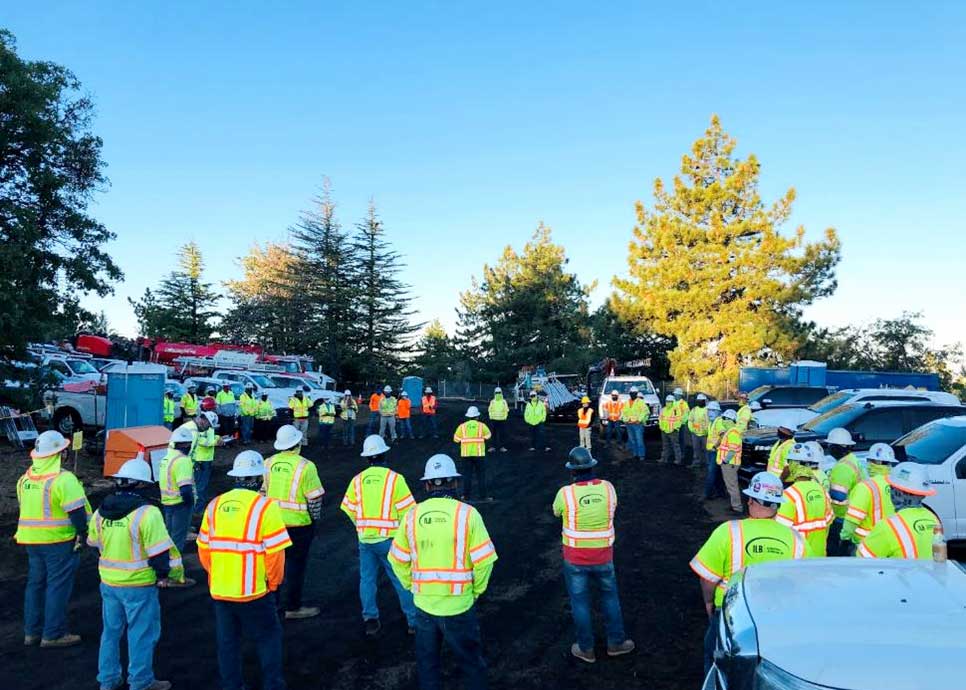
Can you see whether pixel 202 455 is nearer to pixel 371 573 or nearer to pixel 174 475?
pixel 174 475

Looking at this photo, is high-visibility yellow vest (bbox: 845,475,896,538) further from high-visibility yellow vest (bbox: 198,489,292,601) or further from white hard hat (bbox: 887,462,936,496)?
high-visibility yellow vest (bbox: 198,489,292,601)

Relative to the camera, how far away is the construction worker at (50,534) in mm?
5980

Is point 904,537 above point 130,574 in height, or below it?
above

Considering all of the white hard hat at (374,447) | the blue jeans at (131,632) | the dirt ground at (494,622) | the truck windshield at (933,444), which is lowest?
the dirt ground at (494,622)

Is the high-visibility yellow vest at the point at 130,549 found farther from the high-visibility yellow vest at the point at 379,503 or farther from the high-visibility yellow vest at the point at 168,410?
the high-visibility yellow vest at the point at 168,410

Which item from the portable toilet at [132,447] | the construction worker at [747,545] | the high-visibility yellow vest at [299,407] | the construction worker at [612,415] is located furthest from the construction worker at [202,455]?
the construction worker at [612,415]

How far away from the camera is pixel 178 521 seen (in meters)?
8.32

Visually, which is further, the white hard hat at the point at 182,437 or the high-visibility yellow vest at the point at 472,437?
the high-visibility yellow vest at the point at 472,437

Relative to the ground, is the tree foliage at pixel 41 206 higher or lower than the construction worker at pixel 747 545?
higher

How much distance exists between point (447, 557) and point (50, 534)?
3.96 metres

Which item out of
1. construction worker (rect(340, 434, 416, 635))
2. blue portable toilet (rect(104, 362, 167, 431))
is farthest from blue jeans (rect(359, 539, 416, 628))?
blue portable toilet (rect(104, 362, 167, 431))

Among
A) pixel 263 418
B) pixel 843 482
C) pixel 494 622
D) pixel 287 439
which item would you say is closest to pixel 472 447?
pixel 494 622

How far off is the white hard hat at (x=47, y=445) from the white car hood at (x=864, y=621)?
592cm

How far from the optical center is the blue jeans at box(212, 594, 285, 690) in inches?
185
